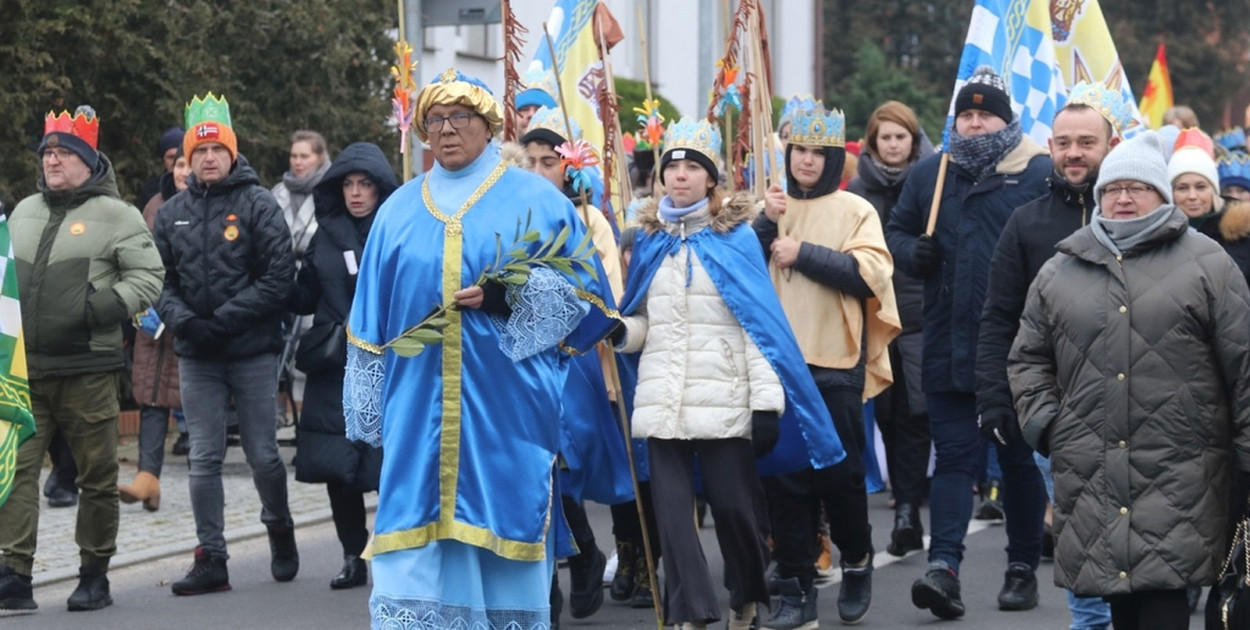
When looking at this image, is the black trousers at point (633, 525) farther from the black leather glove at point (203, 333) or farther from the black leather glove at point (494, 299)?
the black leather glove at point (494, 299)

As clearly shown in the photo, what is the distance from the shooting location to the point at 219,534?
30.8 ft

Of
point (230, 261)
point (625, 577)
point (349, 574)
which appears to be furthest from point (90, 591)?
point (625, 577)

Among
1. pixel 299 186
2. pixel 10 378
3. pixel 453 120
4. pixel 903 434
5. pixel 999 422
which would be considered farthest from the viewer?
pixel 299 186

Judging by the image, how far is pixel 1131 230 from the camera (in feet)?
21.0

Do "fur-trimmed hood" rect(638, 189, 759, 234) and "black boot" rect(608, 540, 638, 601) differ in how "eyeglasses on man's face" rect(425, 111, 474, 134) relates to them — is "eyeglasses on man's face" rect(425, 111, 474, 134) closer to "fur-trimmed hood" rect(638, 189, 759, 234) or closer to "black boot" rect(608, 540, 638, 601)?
"fur-trimmed hood" rect(638, 189, 759, 234)

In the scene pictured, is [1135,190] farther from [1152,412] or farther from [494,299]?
[494,299]

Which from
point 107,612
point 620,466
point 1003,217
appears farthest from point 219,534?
point 1003,217

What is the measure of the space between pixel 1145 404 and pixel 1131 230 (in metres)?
0.54

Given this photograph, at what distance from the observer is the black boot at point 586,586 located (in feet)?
28.2

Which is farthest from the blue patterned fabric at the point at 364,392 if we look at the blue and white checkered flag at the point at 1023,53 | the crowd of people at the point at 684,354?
the blue and white checkered flag at the point at 1023,53

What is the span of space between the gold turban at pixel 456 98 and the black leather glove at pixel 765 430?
1507mm

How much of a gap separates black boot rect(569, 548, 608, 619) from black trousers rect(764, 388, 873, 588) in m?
0.77

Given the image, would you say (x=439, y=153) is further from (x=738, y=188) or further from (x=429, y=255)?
(x=738, y=188)

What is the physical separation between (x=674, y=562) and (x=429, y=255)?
168 centimetres
